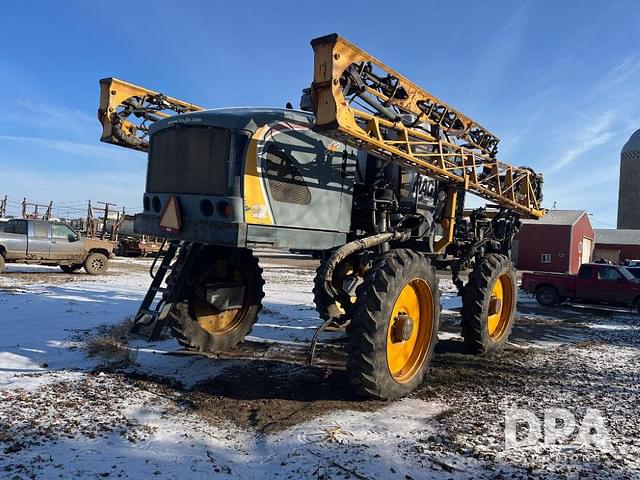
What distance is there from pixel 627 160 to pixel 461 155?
214 ft

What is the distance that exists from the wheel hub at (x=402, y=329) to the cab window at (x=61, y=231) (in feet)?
47.9

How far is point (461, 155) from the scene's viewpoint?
6160 mm

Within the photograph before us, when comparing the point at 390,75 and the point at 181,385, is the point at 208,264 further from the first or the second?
the point at 390,75

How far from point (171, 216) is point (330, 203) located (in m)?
1.69

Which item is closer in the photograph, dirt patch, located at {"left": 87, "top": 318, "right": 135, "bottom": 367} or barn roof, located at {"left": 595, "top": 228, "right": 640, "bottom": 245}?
dirt patch, located at {"left": 87, "top": 318, "right": 135, "bottom": 367}

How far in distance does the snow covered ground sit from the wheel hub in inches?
24.4

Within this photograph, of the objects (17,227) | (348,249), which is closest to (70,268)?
(17,227)

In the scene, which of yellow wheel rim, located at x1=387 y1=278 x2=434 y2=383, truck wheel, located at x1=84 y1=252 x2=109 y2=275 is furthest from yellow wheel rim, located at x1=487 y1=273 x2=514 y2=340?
truck wheel, located at x1=84 y1=252 x2=109 y2=275

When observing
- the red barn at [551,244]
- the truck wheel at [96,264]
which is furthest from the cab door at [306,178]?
the red barn at [551,244]

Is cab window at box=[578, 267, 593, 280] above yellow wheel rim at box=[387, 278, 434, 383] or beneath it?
above

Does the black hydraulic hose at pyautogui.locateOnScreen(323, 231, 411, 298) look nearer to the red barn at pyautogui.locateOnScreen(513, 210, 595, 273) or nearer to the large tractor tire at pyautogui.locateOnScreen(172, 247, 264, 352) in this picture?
the large tractor tire at pyautogui.locateOnScreen(172, 247, 264, 352)

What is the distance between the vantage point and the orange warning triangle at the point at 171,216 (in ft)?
16.1

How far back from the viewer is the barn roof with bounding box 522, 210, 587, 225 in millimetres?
37562

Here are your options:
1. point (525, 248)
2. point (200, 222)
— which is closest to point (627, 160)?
point (525, 248)
